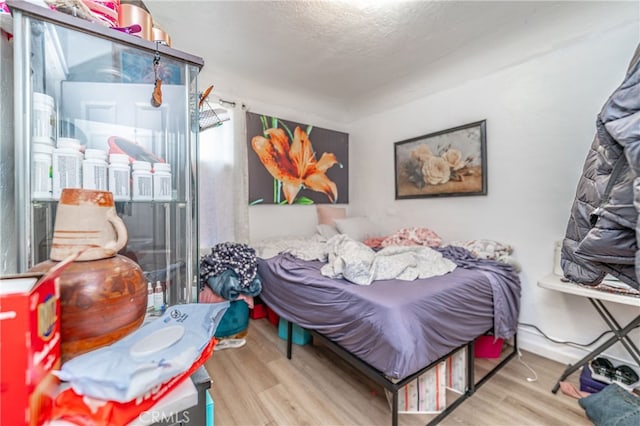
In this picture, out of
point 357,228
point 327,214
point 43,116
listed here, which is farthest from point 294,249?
point 43,116

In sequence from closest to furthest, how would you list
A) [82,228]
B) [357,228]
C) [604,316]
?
[82,228], [604,316], [357,228]

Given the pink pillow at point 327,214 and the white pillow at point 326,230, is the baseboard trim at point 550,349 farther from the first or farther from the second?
the pink pillow at point 327,214

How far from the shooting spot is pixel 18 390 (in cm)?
38

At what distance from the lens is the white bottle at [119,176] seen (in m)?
0.78

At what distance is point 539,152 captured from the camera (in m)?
2.04

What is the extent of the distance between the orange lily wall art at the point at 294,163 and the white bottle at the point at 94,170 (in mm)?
2126

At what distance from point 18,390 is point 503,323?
2.19 meters

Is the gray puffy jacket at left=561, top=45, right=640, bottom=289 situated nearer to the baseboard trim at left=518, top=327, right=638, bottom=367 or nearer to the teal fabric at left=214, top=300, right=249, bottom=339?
the baseboard trim at left=518, top=327, right=638, bottom=367

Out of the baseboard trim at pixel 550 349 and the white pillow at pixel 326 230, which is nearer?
the baseboard trim at pixel 550 349

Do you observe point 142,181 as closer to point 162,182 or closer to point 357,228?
point 162,182

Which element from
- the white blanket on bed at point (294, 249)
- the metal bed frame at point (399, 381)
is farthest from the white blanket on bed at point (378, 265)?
the metal bed frame at point (399, 381)

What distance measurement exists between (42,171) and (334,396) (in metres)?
1.69

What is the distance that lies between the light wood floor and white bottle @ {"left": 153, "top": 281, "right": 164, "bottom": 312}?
91 centimetres

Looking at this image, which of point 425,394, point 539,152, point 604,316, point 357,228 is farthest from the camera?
point 357,228
